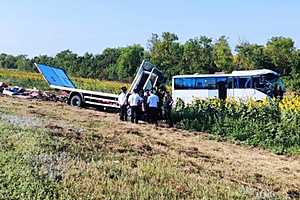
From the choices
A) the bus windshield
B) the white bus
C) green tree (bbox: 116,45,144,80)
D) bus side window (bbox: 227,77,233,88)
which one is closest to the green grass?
the white bus

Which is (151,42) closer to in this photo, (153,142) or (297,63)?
(297,63)

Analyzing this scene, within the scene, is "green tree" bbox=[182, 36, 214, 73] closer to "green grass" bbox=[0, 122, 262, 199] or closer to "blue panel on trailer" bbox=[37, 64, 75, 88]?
"blue panel on trailer" bbox=[37, 64, 75, 88]

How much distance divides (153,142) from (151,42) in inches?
2247

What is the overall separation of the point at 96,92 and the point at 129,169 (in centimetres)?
1862

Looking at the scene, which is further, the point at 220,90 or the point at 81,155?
the point at 220,90

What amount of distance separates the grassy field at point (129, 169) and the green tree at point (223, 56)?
2081 inches

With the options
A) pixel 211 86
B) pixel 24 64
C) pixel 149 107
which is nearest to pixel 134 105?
pixel 149 107

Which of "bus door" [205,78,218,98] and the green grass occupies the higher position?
"bus door" [205,78,218,98]

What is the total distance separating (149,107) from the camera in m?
22.3

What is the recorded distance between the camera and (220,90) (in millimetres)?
38438

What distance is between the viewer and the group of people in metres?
22.3

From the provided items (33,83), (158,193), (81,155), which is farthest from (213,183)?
(33,83)

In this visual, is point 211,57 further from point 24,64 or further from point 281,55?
point 24,64

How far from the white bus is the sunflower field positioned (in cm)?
1079
